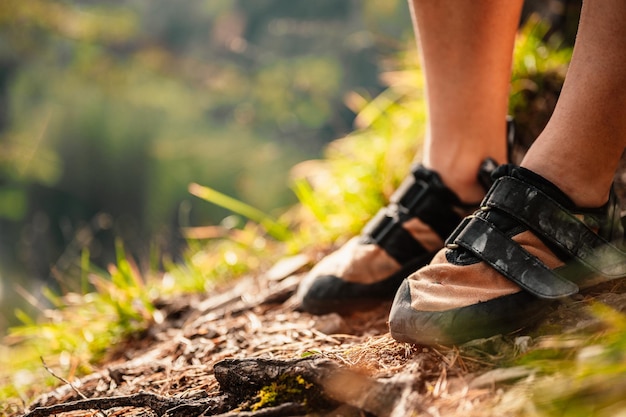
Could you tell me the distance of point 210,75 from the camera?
550 inches

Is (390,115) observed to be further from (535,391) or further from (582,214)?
(535,391)

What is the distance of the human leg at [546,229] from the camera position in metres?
0.71

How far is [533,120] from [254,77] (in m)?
12.5

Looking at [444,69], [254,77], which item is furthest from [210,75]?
[444,69]

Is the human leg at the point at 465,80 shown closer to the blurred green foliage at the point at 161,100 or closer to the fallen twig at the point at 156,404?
the fallen twig at the point at 156,404

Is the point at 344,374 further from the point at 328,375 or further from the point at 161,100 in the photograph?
the point at 161,100

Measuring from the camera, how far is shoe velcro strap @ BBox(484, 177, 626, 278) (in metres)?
0.75

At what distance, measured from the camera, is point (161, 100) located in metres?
13.2

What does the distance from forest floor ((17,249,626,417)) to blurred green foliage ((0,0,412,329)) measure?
7.56m

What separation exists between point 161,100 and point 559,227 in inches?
521

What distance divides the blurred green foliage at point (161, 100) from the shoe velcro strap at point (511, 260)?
26.0 ft

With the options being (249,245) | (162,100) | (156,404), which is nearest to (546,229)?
(156,404)

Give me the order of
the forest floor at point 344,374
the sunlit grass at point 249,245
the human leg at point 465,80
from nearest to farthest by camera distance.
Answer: the forest floor at point 344,374 → the human leg at point 465,80 → the sunlit grass at point 249,245

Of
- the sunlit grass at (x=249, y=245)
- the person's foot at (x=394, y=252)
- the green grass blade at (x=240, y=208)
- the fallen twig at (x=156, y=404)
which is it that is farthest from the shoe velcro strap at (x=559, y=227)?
the green grass blade at (x=240, y=208)
